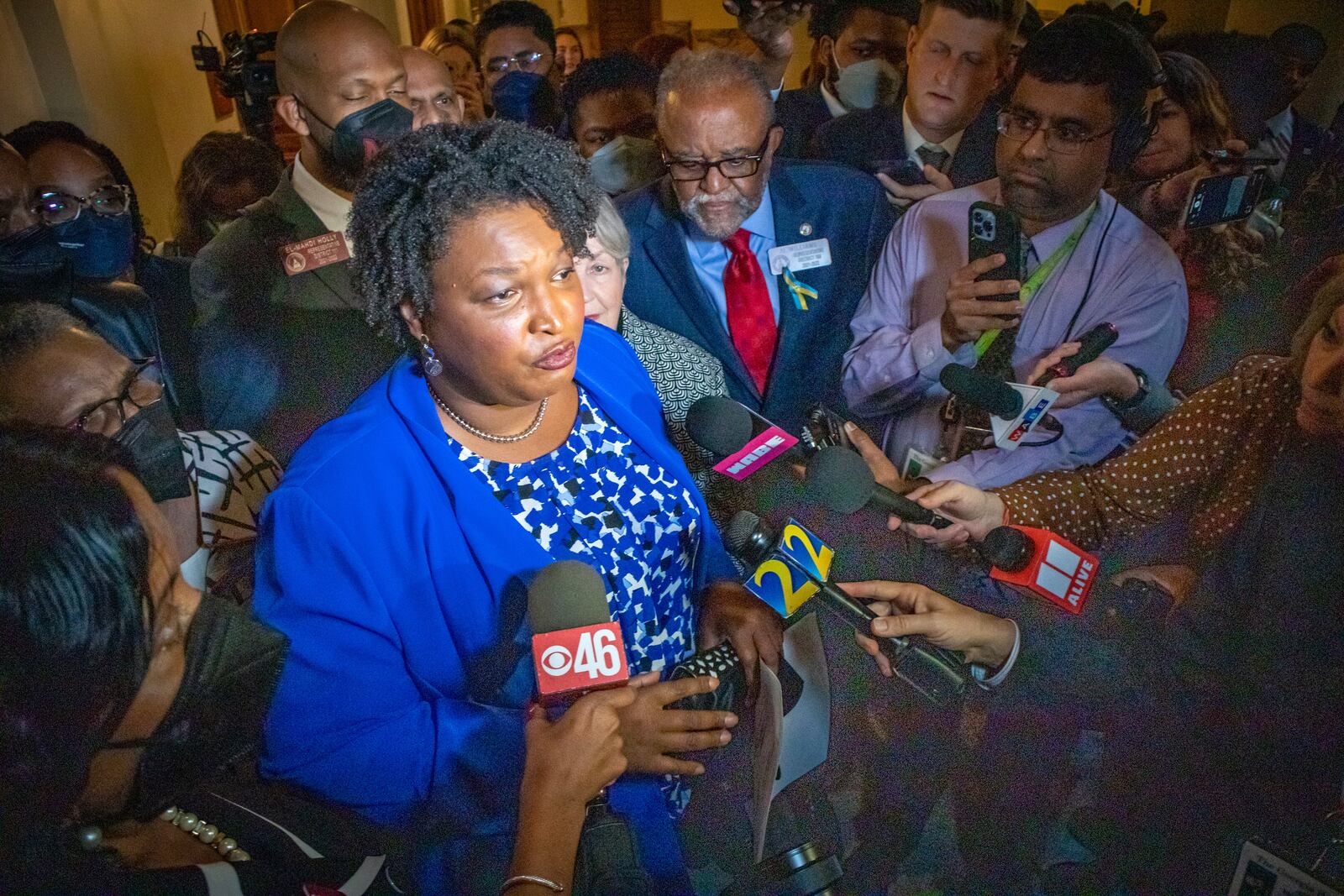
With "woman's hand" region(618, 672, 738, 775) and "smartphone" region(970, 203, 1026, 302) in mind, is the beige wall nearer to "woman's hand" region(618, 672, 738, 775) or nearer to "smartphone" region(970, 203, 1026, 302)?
"woman's hand" region(618, 672, 738, 775)

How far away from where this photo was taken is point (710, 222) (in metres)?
2.08

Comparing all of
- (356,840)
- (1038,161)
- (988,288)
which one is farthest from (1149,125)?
(356,840)

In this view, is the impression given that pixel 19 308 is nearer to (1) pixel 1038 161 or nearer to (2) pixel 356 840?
(2) pixel 356 840

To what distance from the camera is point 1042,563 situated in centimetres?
180

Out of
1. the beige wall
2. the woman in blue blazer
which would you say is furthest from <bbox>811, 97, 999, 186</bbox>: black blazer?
the beige wall

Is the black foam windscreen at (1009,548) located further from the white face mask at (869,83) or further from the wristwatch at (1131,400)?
the white face mask at (869,83)

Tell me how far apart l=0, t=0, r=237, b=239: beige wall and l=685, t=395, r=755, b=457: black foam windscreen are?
4.31ft

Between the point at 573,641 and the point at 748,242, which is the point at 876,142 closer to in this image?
the point at 748,242

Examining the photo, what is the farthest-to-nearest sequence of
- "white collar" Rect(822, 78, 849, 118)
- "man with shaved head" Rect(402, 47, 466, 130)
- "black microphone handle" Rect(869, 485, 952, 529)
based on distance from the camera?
"man with shaved head" Rect(402, 47, 466, 130), "white collar" Rect(822, 78, 849, 118), "black microphone handle" Rect(869, 485, 952, 529)

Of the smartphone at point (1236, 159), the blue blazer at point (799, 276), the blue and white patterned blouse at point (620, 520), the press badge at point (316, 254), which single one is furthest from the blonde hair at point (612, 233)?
the smartphone at point (1236, 159)

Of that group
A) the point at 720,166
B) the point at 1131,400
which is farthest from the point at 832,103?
the point at 1131,400

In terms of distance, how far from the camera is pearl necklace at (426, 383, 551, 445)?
1.46 metres

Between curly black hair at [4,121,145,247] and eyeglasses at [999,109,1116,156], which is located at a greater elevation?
curly black hair at [4,121,145,247]

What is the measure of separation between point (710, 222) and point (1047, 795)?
1.87 metres
